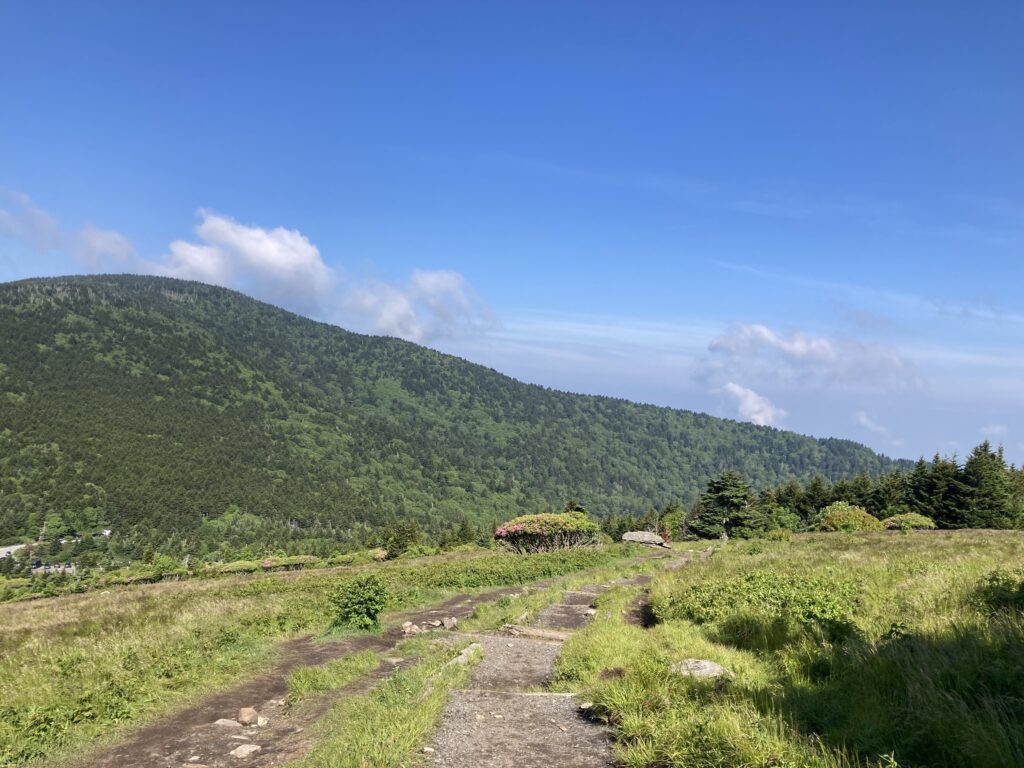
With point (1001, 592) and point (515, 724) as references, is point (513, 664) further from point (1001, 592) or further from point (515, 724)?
point (1001, 592)

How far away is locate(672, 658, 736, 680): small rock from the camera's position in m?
9.02

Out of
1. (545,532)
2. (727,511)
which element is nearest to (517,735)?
(545,532)

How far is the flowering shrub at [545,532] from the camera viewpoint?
46.6 metres

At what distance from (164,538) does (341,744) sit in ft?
569

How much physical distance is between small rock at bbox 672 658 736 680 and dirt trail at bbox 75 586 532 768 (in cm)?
590

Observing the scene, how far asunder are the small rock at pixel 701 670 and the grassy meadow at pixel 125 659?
7016mm

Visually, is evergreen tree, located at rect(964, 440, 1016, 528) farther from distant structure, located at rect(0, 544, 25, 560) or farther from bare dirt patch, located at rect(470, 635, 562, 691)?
distant structure, located at rect(0, 544, 25, 560)

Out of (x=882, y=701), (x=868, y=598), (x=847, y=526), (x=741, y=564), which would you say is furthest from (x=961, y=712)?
(x=847, y=526)

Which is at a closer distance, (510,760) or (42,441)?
(510,760)

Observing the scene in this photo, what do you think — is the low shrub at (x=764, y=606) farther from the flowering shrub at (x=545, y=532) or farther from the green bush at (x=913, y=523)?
the green bush at (x=913, y=523)

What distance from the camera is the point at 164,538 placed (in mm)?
151875

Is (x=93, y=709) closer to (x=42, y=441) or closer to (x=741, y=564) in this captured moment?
(x=741, y=564)

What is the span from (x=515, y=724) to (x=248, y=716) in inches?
190

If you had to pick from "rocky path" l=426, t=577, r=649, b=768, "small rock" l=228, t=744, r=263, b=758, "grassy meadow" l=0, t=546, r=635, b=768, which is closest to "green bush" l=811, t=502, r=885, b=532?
"grassy meadow" l=0, t=546, r=635, b=768
